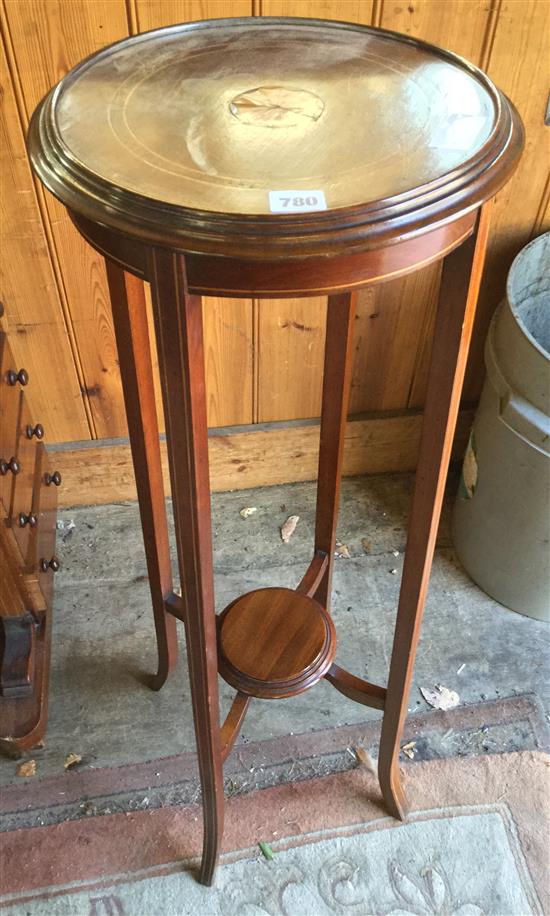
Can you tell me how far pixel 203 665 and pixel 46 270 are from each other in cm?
76

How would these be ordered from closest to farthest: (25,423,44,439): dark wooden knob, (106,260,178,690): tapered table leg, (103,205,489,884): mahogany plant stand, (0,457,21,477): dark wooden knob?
(103,205,489,884): mahogany plant stand < (106,260,178,690): tapered table leg < (0,457,21,477): dark wooden knob < (25,423,44,439): dark wooden knob

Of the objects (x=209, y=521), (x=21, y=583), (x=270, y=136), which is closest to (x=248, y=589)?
(x=21, y=583)

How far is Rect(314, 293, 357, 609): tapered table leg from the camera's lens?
1058 mm

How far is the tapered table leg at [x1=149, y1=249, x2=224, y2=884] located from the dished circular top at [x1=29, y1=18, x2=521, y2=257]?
6cm

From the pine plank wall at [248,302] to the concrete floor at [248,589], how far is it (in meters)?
0.10

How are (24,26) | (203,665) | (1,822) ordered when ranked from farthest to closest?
(1,822)
(24,26)
(203,665)

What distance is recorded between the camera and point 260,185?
25.2 inches

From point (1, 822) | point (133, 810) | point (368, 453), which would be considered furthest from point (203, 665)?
point (368, 453)

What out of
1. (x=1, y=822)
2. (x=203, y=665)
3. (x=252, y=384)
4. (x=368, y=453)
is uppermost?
(x=203, y=665)

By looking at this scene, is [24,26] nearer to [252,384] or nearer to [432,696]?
[252,384]

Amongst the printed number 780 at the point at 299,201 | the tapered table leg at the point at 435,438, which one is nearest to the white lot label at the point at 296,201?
the printed number 780 at the point at 299,201

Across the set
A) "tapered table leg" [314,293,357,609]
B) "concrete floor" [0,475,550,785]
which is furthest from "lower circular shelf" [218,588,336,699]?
"concrete floor" [0,475,550,785]

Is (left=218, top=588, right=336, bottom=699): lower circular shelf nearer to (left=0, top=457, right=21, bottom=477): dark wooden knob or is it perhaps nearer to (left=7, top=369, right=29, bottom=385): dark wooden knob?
(left=0, top=457, right=21, bottom=477): dark wooden knob

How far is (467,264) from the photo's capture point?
738mm
